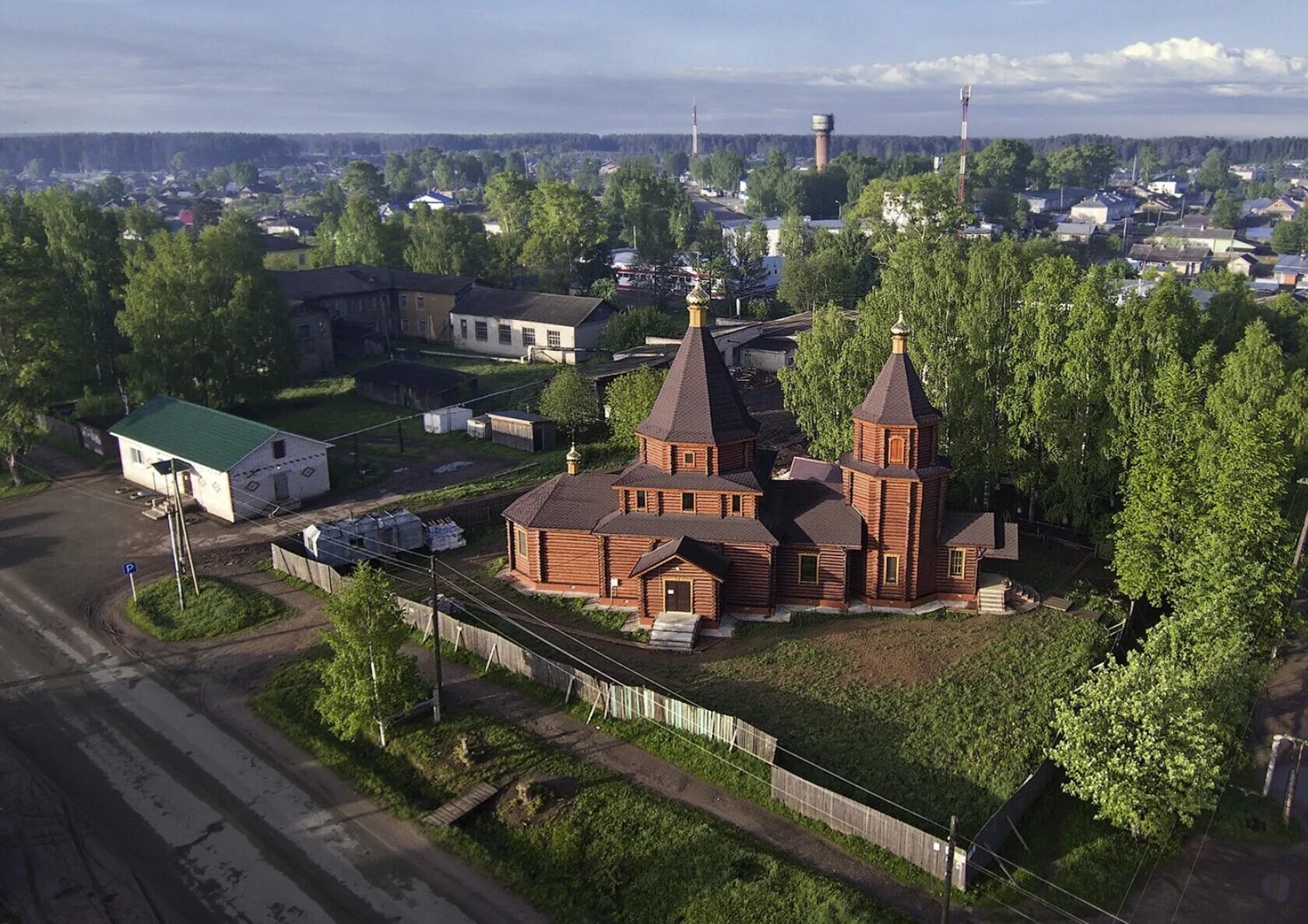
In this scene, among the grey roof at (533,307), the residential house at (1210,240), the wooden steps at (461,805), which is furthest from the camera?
the residential house at (1210,240)

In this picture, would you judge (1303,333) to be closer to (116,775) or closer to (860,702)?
(860,702)

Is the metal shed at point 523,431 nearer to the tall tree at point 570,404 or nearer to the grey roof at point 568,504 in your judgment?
the tall tree at point 570,404

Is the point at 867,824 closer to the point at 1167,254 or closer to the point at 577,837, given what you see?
the point at 577,837

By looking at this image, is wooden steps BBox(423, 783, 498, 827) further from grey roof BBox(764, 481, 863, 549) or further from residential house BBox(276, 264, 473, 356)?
residential house BBox(276, 264, 473, 356)

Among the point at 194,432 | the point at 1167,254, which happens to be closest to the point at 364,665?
the point at 194,432

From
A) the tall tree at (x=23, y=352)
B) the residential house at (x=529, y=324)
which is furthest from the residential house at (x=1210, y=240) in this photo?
the tall tree at (x=23, y=352)

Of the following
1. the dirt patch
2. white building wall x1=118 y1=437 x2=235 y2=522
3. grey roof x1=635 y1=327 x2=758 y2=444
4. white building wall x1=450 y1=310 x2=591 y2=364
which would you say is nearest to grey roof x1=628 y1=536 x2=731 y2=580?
grey roof x1=635 y1=327 x2=758 y2=444
